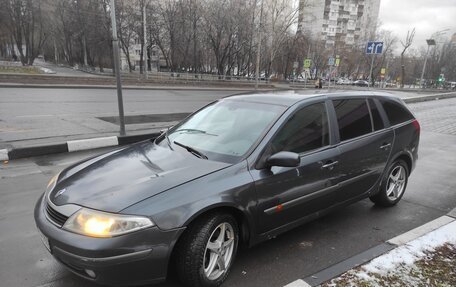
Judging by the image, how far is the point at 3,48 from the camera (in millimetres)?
74000

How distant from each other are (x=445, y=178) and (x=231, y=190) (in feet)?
17.2

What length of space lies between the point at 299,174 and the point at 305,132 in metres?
0.47

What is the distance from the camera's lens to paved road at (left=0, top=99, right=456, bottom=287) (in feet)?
9.99

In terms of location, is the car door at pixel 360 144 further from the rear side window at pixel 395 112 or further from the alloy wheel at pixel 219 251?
the alloy wheel at pixel 219 251

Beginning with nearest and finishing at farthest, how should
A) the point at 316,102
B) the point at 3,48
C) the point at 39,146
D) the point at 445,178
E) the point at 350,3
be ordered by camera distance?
the point at 316,102 < the point at 445,178 < the point at 39,146 < the point at 3,48 < the point at 350,3

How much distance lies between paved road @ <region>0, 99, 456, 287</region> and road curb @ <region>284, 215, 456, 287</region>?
148 mm

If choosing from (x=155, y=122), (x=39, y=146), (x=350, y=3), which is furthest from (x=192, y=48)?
(x=350, y=3)

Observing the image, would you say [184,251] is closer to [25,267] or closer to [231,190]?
[231,190]

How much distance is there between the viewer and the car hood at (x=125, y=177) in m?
2.59

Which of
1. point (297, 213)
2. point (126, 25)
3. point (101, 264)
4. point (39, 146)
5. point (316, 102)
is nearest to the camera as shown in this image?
point (101, 264)

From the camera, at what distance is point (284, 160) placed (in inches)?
118

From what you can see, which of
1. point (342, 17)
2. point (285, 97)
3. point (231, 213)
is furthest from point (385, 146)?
point (342, 17)

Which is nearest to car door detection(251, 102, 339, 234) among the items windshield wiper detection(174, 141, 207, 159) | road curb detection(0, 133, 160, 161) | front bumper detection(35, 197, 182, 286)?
windshield wiper detection(174, 141, 207, 159)

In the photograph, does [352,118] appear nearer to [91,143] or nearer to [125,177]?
[125,177]
